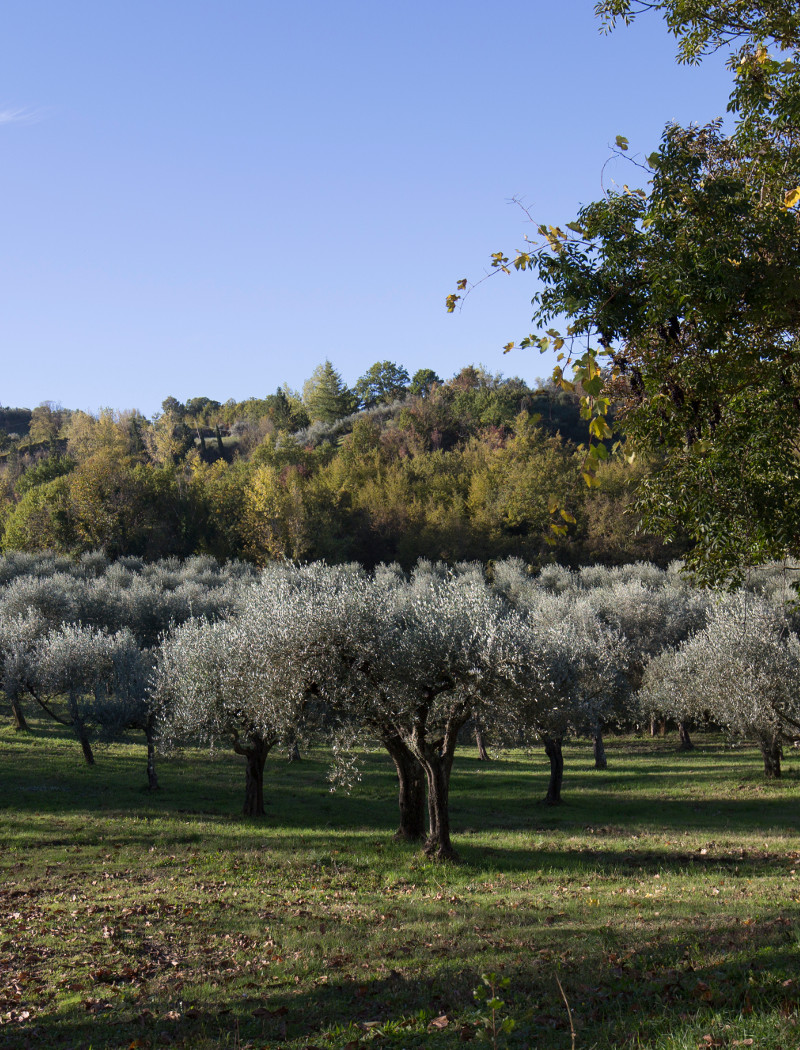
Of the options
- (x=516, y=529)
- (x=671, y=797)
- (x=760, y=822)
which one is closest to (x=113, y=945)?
(x=760, y=822)

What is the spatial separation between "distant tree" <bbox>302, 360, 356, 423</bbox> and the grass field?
5164 inches

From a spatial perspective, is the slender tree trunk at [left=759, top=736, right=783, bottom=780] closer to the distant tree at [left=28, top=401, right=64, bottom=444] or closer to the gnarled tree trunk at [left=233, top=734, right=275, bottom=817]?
the gnarled tree trunk at [left=233, top=734, right=275, bottom=817]

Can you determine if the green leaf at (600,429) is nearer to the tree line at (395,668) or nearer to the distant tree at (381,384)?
the tree line at (395,668)

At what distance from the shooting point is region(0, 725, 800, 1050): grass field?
6.85 m

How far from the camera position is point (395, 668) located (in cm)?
1881

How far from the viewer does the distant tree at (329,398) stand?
15712 centimetres

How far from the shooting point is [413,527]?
314ft

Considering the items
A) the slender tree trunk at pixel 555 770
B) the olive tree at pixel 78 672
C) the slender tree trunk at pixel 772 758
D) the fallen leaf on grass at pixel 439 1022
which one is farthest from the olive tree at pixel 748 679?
the olive tree at pixel 78 672

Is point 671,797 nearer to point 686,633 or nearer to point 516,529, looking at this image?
point 686,633

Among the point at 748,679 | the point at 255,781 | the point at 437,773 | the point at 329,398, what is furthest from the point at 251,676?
the point at 329,398

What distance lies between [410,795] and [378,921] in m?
9.38

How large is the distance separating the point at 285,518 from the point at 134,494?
1905 centimetres

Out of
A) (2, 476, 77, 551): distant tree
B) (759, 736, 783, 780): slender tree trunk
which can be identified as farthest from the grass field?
(2, 476, 77, 551): distant tree

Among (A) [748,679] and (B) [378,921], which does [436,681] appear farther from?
(A) [748,679]
